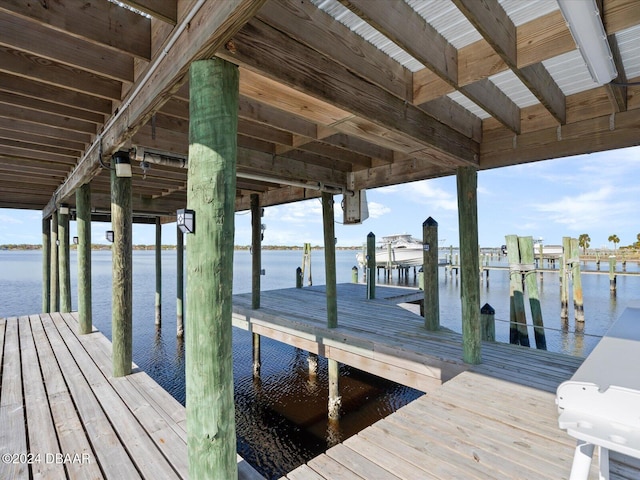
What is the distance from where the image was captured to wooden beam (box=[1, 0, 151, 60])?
2.07 m

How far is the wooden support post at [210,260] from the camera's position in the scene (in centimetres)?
202

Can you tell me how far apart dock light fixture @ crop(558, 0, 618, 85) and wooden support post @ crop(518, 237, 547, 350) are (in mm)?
7404

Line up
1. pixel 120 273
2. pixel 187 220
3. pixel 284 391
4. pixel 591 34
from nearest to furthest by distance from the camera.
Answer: pixel 591 34
pixel 187 220
pixel 120 273
pixel 284 391

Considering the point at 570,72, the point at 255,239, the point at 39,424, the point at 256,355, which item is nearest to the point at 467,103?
the point at 570,72

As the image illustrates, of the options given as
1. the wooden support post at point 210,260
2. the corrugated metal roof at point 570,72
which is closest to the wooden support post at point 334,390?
the wooden support post at point 210,260

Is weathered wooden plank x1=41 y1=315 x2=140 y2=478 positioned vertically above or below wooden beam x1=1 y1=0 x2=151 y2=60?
below

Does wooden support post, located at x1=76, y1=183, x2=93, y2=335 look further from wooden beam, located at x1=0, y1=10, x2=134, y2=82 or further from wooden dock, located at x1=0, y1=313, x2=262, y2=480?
wooden beam, located at x1=0, y1=10, x2=134, y2=82

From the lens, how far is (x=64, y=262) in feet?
23.9

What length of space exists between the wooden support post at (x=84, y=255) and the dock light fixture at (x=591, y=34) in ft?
22.3

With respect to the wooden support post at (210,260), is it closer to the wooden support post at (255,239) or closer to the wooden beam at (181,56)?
the wooden beam at (181,56)

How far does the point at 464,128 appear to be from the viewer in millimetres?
3971

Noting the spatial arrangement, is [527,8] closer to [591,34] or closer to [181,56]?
[591,34]

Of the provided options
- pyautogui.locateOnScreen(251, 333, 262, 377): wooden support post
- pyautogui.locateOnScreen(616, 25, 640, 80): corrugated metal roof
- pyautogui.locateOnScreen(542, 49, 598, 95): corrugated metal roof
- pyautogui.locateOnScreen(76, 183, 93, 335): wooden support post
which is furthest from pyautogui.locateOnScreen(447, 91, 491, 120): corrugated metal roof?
pyautogui.locateOnScreen(251, 333, 262, 377): wooden support post

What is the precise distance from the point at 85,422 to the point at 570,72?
560cm
